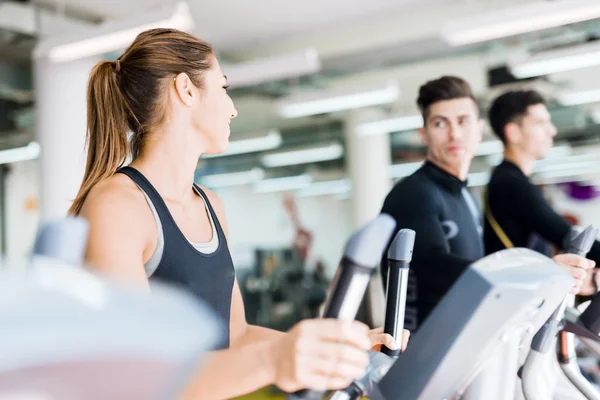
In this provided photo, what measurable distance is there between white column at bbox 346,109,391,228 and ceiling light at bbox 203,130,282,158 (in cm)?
101

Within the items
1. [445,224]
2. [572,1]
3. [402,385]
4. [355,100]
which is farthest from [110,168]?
[355,100]

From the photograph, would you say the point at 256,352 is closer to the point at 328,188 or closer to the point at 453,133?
the point at 453,133

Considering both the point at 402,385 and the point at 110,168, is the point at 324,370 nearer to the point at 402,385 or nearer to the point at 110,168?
the point at 402,385

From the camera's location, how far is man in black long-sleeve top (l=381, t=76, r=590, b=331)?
164 cm

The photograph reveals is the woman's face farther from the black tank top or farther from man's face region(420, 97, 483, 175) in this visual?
man's face region(420, 97, 483, 175)

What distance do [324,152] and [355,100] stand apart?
3.03m

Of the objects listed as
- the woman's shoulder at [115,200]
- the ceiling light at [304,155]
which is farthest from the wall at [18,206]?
the woman's shoulder at [115,200]

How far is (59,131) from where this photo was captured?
5922mm

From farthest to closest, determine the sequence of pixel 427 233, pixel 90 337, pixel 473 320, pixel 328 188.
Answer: pixel 328 188 < pixel 427 233 < pixel 473 320 < pixel 90 337

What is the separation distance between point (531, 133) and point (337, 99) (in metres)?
4.56

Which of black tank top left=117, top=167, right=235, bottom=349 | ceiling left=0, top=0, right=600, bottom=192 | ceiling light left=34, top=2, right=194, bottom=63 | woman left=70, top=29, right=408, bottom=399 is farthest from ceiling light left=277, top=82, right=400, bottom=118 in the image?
black tank top left=117, top=167, right=235, bottom=349

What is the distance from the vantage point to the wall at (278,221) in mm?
8973

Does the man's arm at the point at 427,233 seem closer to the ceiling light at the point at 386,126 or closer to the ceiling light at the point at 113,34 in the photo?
the ceiling light at the point at 113,34

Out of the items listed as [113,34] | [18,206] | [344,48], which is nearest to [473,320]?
[113,34]
